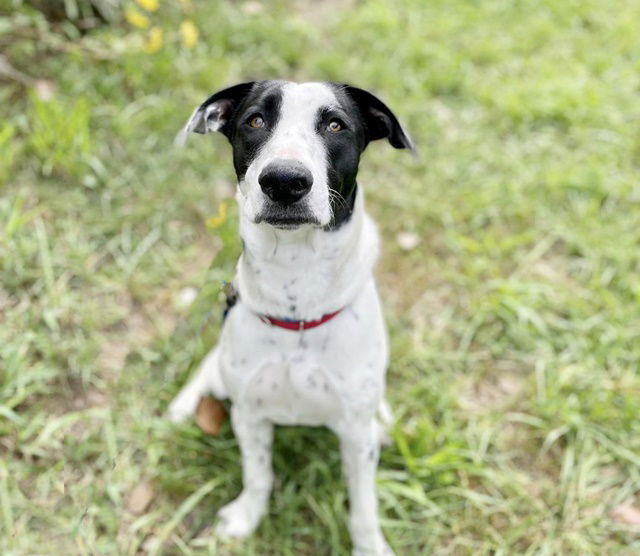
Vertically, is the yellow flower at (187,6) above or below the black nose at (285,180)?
above

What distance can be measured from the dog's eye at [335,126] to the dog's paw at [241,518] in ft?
4.73

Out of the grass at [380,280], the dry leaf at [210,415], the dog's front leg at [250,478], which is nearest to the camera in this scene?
the dog's front leg at [250,478]

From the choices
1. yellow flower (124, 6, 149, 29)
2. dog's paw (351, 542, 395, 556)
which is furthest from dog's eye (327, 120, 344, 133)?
yellow flower (124, 6, 149, 29)

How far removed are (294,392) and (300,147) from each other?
0.82 metres

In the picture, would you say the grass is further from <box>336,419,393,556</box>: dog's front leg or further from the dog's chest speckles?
the dog's chest speckles

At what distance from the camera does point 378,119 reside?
7.30 feet

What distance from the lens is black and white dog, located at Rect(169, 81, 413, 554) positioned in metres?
1.91

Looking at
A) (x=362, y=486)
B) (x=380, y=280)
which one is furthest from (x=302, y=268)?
(x=380, y=280)

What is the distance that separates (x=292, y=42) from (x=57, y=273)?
248cm

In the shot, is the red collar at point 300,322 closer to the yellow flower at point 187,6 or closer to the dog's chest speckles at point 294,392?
the dog's chest speckles at point 294,392

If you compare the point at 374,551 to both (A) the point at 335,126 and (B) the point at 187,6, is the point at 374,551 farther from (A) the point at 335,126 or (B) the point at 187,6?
(B) the point at 187,6

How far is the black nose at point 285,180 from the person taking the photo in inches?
71.4

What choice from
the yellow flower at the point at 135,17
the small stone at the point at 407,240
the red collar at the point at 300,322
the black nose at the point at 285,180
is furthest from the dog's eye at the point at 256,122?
the yellow flower at the point at 135,17

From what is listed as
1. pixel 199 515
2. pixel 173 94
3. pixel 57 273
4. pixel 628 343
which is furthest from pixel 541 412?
pixel 173 94
